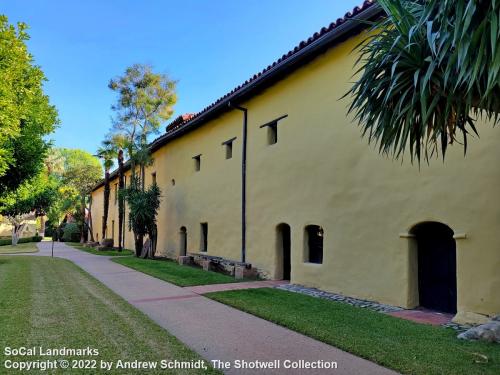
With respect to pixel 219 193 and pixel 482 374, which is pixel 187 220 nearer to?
pixel 219 193

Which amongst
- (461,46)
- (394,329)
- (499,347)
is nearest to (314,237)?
(394,329)

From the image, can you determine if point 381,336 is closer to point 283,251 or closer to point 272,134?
point 283,251

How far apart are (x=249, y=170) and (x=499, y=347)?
8.49 metres

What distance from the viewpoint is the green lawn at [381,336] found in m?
4.06

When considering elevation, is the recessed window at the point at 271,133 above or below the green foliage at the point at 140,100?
below

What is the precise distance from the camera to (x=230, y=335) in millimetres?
5207

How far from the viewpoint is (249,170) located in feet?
40.1

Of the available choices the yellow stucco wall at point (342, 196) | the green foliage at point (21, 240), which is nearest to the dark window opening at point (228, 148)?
the yellow stucco wall at point (342, 196)

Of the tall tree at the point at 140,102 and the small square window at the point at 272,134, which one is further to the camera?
the tall tree at the point at 140,102

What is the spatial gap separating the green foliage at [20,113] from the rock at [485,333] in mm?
10137

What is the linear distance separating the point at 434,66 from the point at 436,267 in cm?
474

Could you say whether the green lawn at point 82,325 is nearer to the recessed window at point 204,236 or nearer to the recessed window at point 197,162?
the recessed window at point 204,236

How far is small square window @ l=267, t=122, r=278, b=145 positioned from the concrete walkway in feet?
17.0

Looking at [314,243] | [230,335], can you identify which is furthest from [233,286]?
[230,335]
